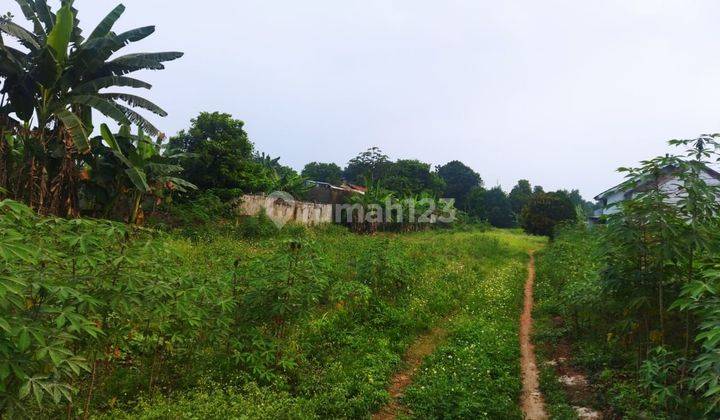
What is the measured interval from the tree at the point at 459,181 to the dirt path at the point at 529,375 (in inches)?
1937

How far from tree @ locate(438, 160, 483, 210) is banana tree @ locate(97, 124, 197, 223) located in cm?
4765

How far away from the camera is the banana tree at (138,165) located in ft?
38.2

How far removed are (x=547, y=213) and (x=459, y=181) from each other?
3560 cm

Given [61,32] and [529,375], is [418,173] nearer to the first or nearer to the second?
[61,32]

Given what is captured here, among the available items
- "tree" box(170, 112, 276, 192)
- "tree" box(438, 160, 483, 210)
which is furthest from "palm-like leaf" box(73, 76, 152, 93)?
"tree" box(438, 160, 483, 210)

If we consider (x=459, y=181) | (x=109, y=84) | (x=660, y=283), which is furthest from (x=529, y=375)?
(x=459, y=181)

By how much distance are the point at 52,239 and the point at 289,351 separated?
318 cm

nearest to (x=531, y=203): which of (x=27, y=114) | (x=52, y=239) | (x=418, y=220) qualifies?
(x=418, y=220)

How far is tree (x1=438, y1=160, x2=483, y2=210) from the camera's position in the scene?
58.8m

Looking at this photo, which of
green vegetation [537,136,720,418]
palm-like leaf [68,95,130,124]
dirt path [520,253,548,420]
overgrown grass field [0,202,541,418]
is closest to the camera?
overgrown grass field [0,202,541,418]

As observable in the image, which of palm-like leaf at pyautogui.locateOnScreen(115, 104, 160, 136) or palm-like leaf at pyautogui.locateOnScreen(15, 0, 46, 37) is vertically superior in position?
palm-like leaf at pyautogui.locateOnScreen(15, 0, 46, 37)

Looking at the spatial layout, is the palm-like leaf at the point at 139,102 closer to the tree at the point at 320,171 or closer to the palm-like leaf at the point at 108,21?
the palm-like leaf at the point at 108,21

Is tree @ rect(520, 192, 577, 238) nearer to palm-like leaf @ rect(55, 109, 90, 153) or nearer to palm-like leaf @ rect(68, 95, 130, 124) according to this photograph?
palm-like leaf @ rect(68, 95, 130, 124)

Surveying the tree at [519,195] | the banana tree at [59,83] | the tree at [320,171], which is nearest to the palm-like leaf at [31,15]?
the banana tree at [59,83]
